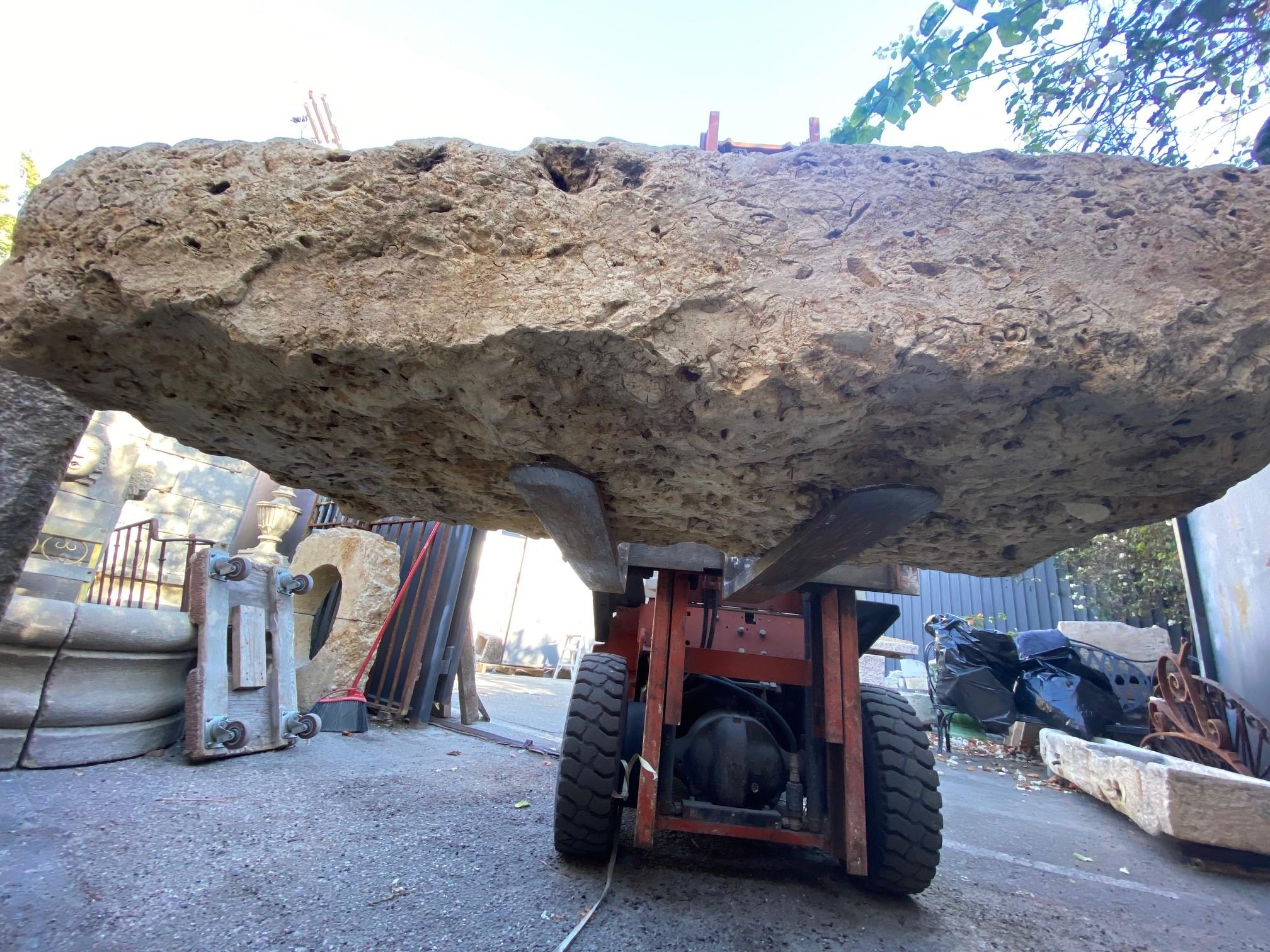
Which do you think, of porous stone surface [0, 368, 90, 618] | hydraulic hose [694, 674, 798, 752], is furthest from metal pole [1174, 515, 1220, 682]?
porous stone surface [0, 368, 90, 618]

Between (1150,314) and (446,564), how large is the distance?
237 inches

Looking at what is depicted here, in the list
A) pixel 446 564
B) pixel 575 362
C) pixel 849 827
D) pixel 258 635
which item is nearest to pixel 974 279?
pixel 575 362

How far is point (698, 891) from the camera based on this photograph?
2.55m

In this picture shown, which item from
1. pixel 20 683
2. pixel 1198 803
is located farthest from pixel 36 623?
pixel 1198 803

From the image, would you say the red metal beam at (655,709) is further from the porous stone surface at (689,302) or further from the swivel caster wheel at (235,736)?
the swivel caster wheel at (235,736)

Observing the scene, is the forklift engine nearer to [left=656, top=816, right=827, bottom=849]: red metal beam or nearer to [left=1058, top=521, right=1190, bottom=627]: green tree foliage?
[left=656, top=816, right=827, bottom=849]: red metal beam

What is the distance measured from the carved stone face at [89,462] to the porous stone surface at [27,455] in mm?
3810

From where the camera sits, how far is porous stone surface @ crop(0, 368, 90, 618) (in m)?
1.66

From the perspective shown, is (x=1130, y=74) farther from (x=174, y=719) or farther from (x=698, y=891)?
(x=174, y=719)

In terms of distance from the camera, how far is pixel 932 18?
2.66 metres

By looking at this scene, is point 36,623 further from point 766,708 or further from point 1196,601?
point 1196,601

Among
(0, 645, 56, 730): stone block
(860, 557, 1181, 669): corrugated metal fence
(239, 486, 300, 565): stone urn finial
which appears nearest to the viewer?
(0, 645, 56, 730): stone block

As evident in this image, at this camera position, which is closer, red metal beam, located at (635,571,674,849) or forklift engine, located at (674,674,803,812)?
red metal beam, located at (635,571,674,849)

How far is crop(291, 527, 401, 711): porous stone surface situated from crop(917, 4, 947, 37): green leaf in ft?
18.7
